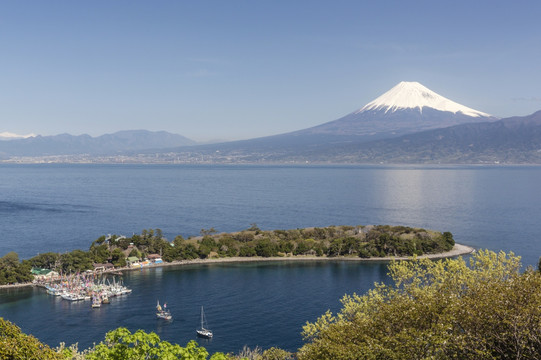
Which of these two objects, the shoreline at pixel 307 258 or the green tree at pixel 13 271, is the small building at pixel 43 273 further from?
the shoreline at pixel 307 258

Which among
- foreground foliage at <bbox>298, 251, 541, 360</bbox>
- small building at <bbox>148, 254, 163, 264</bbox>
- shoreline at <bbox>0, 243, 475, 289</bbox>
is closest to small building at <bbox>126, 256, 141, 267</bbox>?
shoreline at <bbox>0, 243, 475, 289</bbox>

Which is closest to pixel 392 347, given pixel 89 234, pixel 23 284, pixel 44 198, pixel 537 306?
pixel 537 306

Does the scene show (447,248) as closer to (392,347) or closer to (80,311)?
(80,311)

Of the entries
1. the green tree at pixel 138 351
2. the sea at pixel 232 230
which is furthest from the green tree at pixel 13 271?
the green tree at pixel 138 351

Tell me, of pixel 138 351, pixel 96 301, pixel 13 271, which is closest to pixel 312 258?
pixel 96 301

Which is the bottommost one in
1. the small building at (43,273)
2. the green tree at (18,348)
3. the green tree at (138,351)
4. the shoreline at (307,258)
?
the shoreline at (307,258)

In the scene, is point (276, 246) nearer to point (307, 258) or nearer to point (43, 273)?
point (307, 258)
